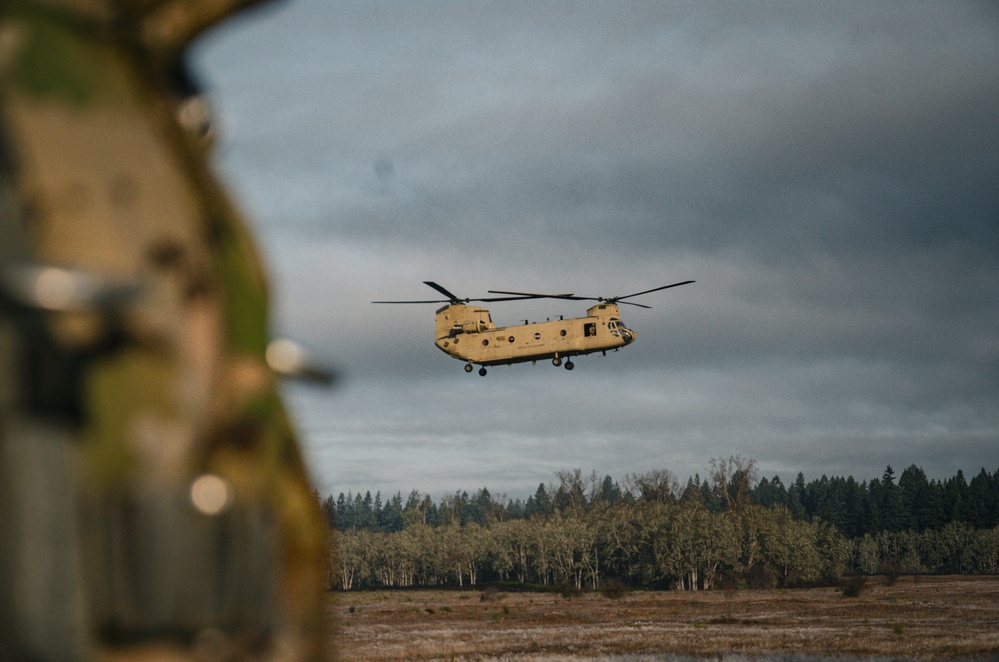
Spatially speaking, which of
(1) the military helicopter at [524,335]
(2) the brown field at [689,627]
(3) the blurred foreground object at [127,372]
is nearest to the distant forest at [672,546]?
(2) the brown field at [689,627]

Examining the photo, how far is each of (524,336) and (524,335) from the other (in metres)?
0.06

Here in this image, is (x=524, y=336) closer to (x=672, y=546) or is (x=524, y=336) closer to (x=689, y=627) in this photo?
(x=689, y=627)

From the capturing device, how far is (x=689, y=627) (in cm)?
6084

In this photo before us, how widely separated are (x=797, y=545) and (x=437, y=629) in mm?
78619

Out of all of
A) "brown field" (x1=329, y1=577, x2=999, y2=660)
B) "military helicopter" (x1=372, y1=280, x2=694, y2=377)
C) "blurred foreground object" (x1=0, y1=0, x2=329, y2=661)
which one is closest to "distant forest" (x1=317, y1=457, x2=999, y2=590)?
"brown field" (x1=329, y1=577, x2=999, y2=660)

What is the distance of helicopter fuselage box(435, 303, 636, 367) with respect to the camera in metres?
48.7

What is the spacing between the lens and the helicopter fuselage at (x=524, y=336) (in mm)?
48688

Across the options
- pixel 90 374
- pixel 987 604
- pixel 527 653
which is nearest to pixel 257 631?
pixel 90 374

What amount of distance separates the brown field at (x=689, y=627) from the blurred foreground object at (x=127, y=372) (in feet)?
70.6

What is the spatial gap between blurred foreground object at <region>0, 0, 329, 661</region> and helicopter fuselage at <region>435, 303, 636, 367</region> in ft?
156

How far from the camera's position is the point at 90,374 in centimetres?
105

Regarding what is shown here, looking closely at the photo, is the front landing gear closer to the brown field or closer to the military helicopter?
the military helicopter

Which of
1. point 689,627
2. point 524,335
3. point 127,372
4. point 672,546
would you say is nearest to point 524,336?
point 524,335

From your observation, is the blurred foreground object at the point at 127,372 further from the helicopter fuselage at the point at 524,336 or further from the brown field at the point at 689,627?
the helicopter fuselage at the point at 524,336
